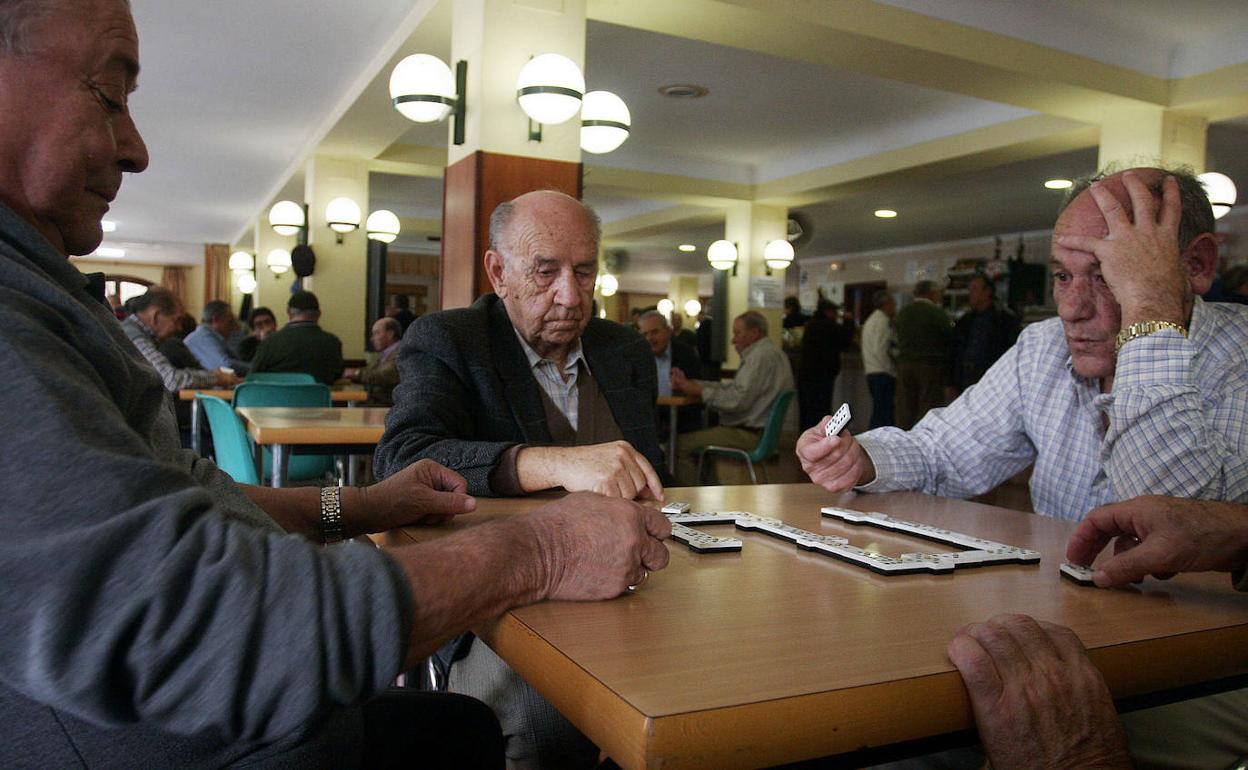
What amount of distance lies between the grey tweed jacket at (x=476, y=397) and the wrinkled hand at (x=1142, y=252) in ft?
3.19

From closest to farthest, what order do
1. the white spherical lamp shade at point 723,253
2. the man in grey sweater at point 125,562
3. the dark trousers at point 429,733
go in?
1. the man in grey sweater at point 125,562
2. the dark trousers at point 429,733
3. the white spherical lamp shade at point 723,253

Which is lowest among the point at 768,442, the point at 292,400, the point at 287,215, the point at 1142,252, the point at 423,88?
the point at 768,442

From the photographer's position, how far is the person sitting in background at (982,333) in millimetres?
7574

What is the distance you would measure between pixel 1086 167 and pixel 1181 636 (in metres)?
8.74

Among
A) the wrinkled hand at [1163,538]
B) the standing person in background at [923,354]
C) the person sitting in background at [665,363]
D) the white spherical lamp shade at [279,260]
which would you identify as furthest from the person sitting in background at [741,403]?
the white spherical lamp shade at [279,260]

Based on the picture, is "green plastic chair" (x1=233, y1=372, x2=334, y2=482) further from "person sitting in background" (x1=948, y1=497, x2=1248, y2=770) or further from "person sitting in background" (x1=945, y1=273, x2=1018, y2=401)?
"person sitting in background" (x1=945, y1=273, x2=1018, y2=401)

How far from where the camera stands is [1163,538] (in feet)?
3.22

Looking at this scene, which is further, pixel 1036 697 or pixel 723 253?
pixel 723 253

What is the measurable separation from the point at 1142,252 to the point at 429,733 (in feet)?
4.21

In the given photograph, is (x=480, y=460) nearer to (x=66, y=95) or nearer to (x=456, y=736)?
(x=456, y=736)

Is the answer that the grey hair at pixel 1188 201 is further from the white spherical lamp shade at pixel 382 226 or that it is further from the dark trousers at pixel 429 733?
the white spherical lamp shade at pixel 382 226

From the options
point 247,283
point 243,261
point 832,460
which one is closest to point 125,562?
point 832,460

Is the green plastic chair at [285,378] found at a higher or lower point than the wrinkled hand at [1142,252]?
lower

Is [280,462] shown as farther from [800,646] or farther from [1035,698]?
[1035,698]
